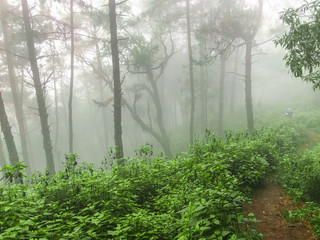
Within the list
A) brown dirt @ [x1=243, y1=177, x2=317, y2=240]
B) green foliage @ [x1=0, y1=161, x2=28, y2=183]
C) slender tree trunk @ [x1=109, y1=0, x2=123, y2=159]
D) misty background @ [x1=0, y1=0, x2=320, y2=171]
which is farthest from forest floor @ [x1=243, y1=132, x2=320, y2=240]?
misty background @ [x1=0, y1=0, x2=320, y2=171]

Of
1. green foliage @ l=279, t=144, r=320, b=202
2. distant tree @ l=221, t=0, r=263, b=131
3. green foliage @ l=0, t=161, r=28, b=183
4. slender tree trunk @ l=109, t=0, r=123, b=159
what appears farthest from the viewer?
distant tree @ l=221, t=0, r=263, b=131

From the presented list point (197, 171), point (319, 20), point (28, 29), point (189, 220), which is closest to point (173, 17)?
point (28, 29)

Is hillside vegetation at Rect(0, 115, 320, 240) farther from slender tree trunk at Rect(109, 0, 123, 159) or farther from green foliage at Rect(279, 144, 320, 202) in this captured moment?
slender tree trunk at Rect(109, 0, 123, 159)

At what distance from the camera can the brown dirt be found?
3.98m

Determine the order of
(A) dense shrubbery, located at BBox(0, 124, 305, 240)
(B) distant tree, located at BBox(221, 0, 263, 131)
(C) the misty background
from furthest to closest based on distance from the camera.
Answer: (C) the misty background → (B) distant tree, located at BBox(221, 0, 263, 131) → (A) dense shrubbery, located at BBox(0, 124, 305, 240)

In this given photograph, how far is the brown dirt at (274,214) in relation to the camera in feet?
13.1

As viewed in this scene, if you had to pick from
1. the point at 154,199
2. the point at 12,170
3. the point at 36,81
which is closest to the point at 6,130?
the point at 36,81

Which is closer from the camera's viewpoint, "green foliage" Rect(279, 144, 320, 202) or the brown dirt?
the brown dirt

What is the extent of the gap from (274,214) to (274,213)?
0.05 m

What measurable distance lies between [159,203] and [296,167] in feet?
13.6

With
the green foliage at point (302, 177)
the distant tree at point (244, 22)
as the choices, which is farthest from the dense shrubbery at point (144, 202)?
the distant tree at point (244, 22)

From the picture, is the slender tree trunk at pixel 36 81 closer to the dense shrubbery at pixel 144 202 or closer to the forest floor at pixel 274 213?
the dense shrubbery at pixel 144 202

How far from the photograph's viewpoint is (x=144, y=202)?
4.80 metres

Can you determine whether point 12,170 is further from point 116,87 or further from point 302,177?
point 116,87
